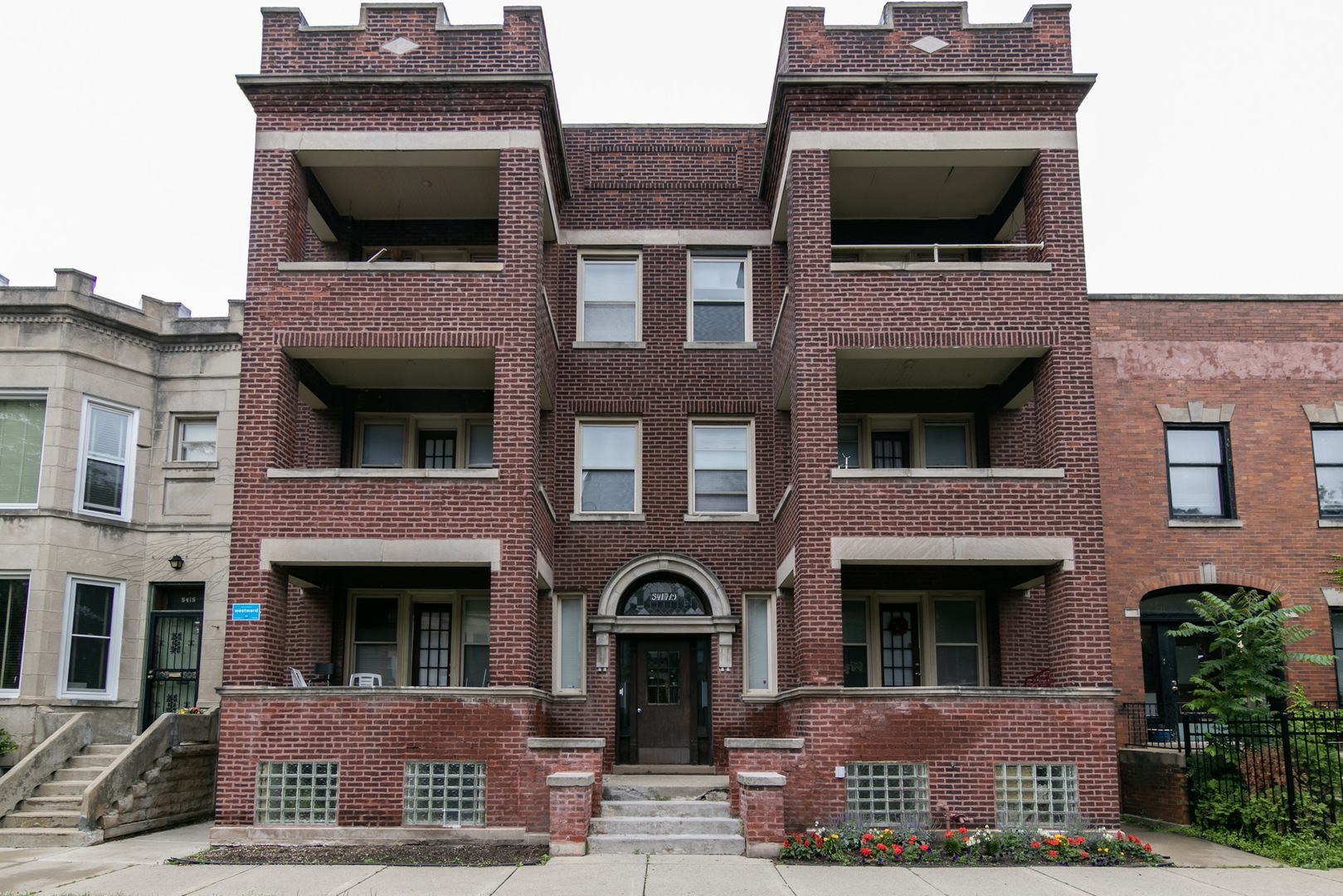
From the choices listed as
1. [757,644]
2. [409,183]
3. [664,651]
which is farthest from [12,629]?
[757,644]

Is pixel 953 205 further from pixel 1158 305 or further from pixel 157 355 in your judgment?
pixel 157 355

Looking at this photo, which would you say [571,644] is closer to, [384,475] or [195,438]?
[384,475]

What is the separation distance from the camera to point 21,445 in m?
19.4

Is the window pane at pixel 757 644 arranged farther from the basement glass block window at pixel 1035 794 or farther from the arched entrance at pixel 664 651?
the basement glass block window at pixel 1035 794

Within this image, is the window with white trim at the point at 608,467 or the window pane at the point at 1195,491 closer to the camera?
the window with white trim at the point at 608,467

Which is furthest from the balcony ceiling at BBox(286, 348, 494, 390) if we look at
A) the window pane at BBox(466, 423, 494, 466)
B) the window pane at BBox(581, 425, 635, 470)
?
the window pane at BBox(581, 425, 635, 470)

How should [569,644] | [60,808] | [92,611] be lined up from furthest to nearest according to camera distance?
[92,611], [569,644], [60,808]

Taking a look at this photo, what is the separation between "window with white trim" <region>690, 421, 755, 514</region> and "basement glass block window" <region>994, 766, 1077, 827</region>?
6002mm

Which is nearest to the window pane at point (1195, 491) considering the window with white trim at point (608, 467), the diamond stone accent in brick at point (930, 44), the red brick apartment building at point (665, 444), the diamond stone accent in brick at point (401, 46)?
the red brick apartment building at point (665, 444)

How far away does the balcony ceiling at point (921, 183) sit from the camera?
56.3 feet

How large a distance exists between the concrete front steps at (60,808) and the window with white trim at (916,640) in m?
11.2

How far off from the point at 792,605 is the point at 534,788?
17.0ft

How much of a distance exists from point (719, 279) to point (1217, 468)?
911 centimetres

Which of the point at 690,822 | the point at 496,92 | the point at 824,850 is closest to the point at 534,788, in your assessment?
the point at 690,822
